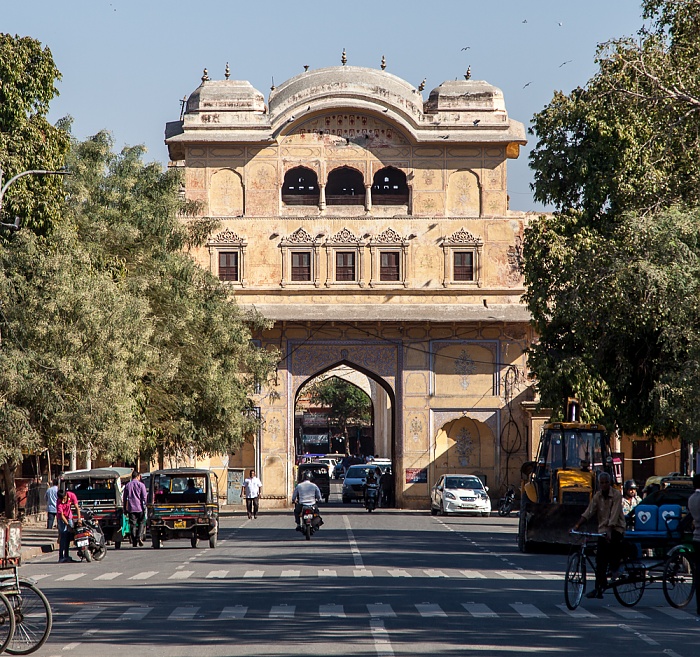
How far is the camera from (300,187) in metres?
50.5

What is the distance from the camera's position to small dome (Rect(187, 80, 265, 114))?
4884 centimetres

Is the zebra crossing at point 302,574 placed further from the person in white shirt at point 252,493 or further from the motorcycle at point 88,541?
the person in white shirt at point 252,493

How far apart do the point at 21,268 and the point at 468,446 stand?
23112 mm

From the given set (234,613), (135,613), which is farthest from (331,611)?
(135,613)

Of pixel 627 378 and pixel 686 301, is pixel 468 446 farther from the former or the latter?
pixel 686 301

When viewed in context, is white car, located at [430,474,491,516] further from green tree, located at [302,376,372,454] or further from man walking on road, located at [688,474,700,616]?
green tree, located at [302,376,372,454]

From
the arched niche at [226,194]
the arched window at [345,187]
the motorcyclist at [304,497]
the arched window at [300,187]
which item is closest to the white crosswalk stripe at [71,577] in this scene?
the motorcyclist at [304,497]

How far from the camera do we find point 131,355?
31.8 m

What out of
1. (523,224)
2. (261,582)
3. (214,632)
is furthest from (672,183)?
(523,224)

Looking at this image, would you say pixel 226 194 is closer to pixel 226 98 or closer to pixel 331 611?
pixel 226 98

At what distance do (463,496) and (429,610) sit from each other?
29369 mm

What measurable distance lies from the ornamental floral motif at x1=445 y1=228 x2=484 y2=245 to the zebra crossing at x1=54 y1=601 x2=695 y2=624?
33.5 meters

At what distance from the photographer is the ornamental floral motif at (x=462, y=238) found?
48.2 m

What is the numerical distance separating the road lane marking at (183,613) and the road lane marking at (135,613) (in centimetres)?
31
